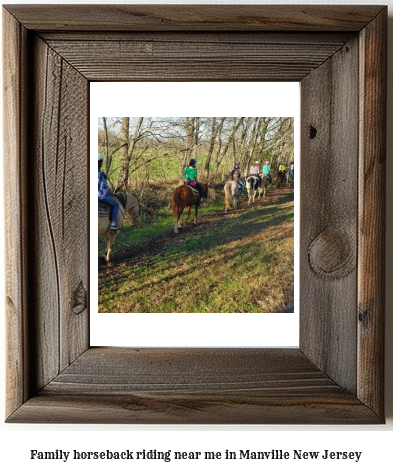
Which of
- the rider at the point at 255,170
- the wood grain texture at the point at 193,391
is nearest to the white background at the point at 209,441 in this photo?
the wood grain texture at the point at 193,391

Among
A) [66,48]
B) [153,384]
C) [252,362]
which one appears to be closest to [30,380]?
[153,384]

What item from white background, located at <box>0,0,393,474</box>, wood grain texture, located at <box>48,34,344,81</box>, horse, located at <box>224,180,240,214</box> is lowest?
white background, located at <box>0,0,393,474</box>

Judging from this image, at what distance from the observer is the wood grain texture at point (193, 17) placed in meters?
0.61

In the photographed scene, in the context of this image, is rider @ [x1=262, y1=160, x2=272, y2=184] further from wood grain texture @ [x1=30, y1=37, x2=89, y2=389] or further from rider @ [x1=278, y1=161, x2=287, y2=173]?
wood grain texture @ [x1=30, y1=37, x2=89, y2=389]

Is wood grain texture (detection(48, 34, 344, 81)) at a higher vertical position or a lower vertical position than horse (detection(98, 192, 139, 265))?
higher

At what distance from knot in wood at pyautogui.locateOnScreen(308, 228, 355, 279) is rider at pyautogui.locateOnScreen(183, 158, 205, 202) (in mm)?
125

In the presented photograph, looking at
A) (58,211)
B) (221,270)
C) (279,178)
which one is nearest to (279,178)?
(279,178)

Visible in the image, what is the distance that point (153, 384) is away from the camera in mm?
626

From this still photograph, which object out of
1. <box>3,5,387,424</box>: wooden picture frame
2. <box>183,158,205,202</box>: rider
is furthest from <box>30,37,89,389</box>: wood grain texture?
<box>183,158,205,202</box>: rider

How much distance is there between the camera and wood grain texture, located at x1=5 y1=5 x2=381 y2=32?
2.00ft

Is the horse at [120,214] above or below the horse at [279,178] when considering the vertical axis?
below

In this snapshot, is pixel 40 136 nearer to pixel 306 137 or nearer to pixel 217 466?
pixel 306 137

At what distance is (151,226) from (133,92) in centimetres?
14

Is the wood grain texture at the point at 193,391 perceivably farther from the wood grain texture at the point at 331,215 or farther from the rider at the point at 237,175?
the rider at the point at 237,175
